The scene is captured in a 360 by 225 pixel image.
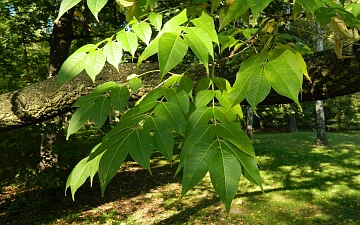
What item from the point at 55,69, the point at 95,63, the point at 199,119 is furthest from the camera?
the point at 55,69

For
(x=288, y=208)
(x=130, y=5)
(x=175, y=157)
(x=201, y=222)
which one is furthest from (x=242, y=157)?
(x=175, y=157)

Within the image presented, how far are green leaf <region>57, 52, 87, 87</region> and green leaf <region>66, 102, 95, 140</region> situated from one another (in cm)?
16

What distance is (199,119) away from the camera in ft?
3.19

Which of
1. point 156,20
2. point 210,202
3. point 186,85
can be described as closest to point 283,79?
point 186,85

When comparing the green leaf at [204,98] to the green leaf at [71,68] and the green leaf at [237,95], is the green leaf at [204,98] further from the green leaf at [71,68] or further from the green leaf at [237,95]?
the green leaf at [71,68]

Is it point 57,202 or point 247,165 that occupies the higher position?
point 247,165

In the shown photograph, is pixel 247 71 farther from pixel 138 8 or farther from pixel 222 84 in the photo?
pixel 138 8

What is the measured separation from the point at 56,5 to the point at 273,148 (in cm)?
1027

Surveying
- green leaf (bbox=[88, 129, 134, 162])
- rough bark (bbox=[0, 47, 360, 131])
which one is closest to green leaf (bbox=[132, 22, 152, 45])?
green leaf (bbox=[88, 129, 134, 162])

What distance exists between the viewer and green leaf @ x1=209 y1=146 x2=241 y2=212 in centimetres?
73

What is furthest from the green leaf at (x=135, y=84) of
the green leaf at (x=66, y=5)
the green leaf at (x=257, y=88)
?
the green leaf at (x=257, y=88)

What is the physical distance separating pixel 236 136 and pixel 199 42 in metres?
0.32

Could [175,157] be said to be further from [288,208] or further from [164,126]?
[164,126]

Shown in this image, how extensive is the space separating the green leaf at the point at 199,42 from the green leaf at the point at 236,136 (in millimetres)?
195
